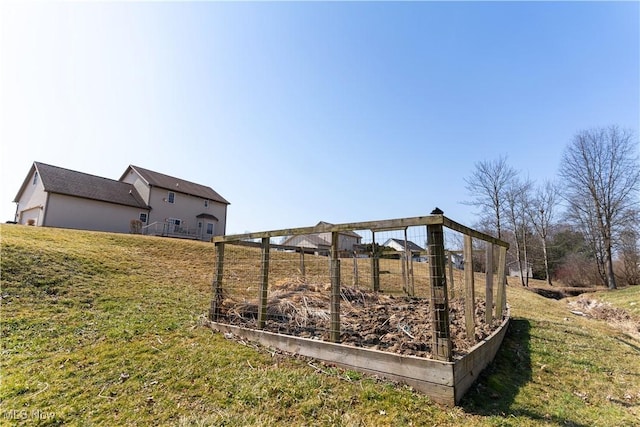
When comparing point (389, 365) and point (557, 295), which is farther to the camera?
point (557, 295)

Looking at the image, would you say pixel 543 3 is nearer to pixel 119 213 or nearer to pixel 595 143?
pixel 595 143

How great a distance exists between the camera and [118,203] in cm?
2222

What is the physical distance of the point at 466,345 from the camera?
12.0ft

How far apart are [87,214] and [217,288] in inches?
841

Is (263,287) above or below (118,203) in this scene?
below

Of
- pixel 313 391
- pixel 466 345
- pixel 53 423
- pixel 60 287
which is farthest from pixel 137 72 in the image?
pixel 466 345

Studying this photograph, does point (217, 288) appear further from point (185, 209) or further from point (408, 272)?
point (185, 209)

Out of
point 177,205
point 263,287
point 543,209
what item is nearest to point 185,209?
point 177,205

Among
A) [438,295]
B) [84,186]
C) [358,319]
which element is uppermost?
[84,186]

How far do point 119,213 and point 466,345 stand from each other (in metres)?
25.4

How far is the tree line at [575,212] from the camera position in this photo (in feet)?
62.9

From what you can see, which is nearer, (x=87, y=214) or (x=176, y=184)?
(x=87, y=214)

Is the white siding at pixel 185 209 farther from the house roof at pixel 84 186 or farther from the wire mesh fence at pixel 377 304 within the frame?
the wire mesh fence at pixel 377 304

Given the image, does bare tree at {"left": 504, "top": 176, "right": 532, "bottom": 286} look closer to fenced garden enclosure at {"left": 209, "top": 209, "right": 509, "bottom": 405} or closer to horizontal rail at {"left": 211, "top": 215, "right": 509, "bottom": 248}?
fenced garden enclosure at {"left": 209, "top": 209, "right": 509, "bottom": 405}
